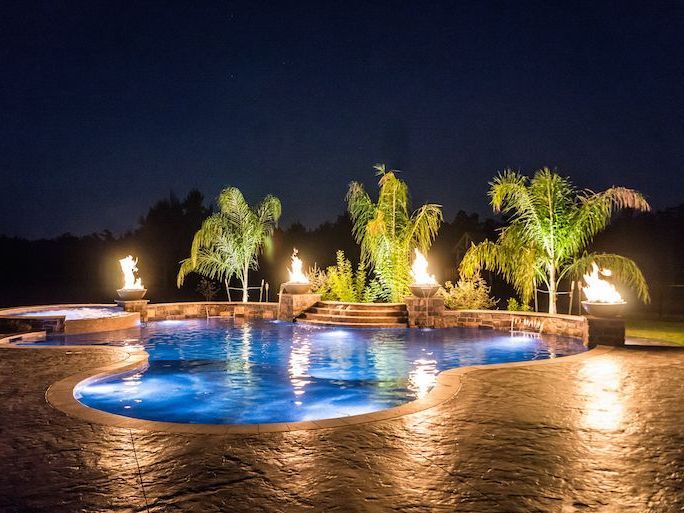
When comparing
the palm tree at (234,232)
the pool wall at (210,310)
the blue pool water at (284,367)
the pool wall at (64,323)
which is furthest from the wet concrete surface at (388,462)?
the palm tree at (234,232)

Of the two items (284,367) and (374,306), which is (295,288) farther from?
(284,367)

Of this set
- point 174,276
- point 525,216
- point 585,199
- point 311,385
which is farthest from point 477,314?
point 174,276

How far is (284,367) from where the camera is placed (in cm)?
1007

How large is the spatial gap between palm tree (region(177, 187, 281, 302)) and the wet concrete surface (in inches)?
557

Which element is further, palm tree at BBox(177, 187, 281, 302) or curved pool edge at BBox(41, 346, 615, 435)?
palm tree at BBox(177, 187, 281, 302)

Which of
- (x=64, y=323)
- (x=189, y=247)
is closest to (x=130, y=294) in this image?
(x=64, y=323)

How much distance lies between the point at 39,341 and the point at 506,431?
11.8 meters

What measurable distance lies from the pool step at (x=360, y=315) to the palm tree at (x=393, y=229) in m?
1.27

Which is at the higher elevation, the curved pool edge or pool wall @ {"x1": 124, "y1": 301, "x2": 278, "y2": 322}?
pool wall @ {"x1": 124, "y1": 301, "x2": 278, "y2": 322}

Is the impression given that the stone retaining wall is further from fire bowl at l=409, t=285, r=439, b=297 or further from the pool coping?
the pool coping

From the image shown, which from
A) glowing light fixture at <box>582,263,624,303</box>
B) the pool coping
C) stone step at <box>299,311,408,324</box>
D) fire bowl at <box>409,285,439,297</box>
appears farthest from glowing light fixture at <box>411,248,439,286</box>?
the pool coping

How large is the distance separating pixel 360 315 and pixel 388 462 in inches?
475

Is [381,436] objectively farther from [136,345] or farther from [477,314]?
[477,314]

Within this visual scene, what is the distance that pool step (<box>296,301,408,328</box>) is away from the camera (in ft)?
52.9
